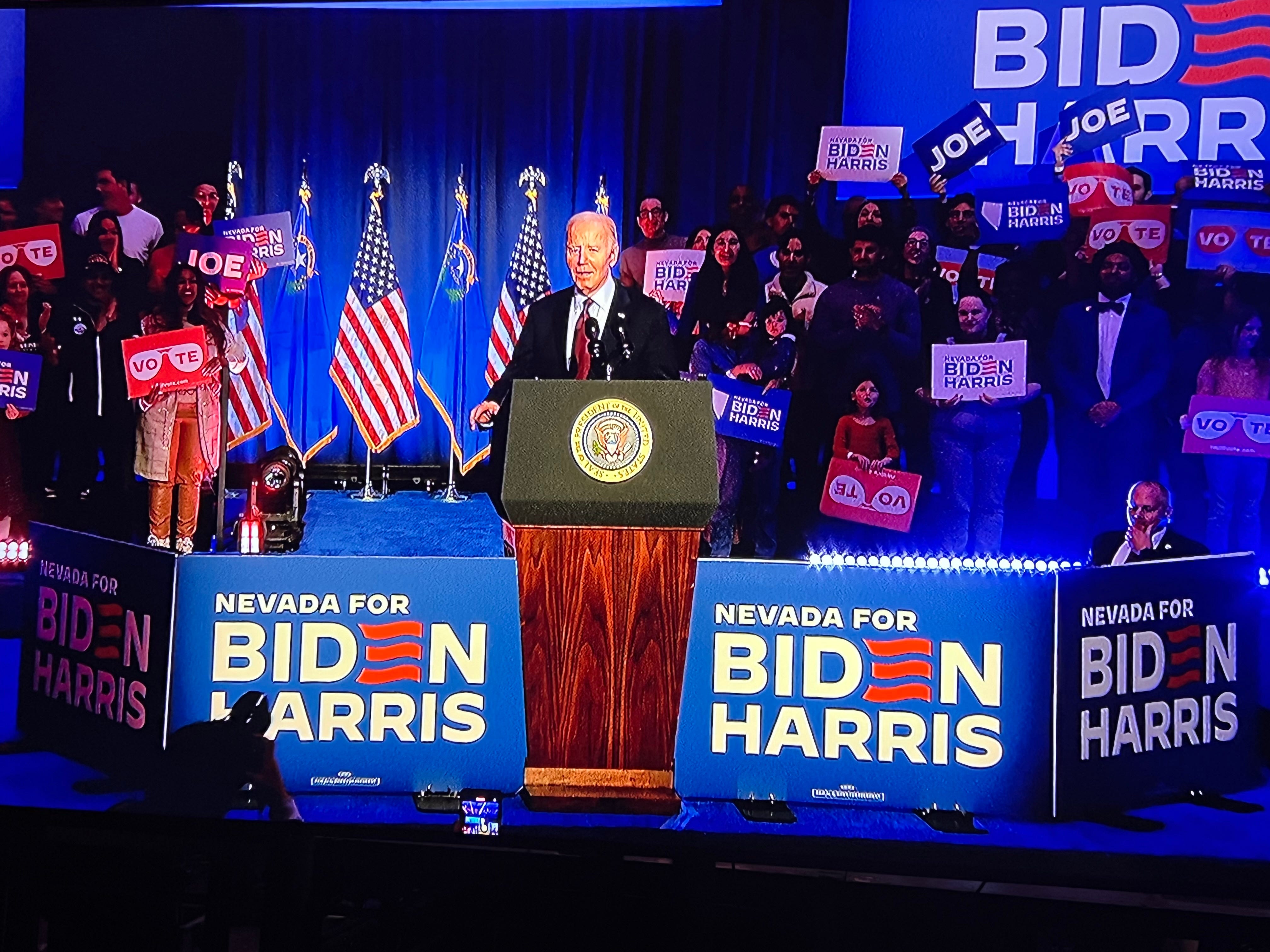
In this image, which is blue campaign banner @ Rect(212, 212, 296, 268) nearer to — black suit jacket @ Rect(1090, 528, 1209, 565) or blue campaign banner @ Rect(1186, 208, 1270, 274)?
black suit jacket @ Rect(1090, 528, 1209, 565)

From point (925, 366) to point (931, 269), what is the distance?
330mm

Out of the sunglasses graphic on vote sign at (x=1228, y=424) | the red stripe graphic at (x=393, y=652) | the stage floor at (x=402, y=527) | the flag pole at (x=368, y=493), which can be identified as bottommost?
the red stripe graphic at (x=393, y=652)

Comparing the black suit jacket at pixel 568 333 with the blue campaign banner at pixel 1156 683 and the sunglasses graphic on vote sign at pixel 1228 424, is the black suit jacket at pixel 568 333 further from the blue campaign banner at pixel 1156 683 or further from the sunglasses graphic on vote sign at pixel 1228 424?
the sunglasses graphic on vote sign at pixel 1228 424

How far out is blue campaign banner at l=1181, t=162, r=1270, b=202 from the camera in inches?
142

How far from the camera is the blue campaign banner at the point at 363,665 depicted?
3371 millimetres

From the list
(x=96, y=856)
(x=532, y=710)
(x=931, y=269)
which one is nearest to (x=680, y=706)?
(x=532, y=710)

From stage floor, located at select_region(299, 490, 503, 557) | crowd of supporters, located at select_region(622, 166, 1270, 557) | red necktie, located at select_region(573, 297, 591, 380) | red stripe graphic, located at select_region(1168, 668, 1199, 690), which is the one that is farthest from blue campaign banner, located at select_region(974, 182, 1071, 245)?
stage floor, located at select_region(299, 490, 503, 557)

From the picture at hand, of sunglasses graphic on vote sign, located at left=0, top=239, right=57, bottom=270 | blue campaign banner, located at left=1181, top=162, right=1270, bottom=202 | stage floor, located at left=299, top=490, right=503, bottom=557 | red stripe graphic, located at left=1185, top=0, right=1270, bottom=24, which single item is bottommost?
stage floor, located at left=299, top=490, right=503, bottom=557

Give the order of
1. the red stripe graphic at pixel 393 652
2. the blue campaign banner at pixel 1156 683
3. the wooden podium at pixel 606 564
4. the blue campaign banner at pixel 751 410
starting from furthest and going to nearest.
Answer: the blue campaign banner at pixel 751 410, the red stripe graphic at pixel 393 652, the blue campaign banner at pixel 1156 683, the wooden podium at pixel 606 564

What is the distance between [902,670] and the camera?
3.35 metres

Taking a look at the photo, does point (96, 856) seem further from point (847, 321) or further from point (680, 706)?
point (847, 321)

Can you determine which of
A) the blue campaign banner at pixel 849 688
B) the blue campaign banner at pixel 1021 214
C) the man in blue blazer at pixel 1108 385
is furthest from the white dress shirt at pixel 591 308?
the man in blue blazer at pixel 1108 385

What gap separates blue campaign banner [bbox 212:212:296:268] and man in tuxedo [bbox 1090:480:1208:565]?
2944 mm

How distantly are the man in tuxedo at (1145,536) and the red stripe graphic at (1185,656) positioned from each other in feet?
1.17
